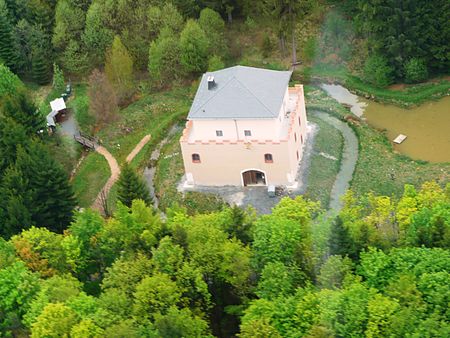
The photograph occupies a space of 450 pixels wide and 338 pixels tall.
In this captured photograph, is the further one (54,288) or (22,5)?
(22,5)

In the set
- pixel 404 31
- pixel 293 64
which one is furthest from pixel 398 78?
pixel 293 64

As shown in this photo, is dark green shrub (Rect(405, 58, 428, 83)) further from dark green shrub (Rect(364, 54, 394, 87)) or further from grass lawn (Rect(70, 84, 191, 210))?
grass lawn (Rect(70, 84, 191, 210))

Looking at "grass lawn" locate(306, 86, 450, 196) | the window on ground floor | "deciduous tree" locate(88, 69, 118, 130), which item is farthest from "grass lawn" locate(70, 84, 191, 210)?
"grass lawn" locate(306, 86, 450, 196)

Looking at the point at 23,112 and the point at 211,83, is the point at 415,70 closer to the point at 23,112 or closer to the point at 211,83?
the point at 211,83

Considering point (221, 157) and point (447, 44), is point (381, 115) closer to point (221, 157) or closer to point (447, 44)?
point (447, 44)

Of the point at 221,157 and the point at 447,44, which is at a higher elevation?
the point at 447,44

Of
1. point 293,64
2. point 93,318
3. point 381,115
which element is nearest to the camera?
point 93,318
